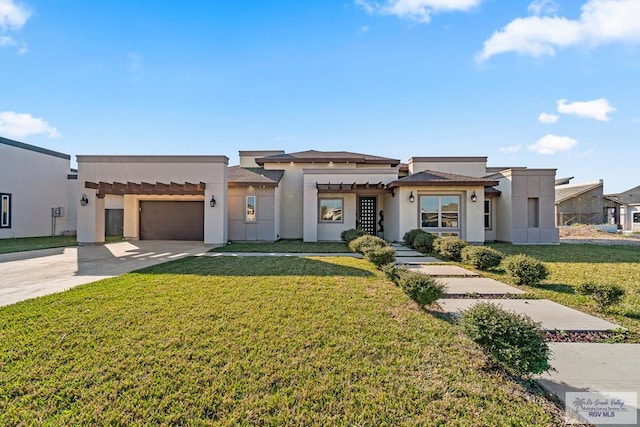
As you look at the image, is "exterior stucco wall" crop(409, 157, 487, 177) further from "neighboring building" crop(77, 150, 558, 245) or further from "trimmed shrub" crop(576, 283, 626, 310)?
"trimmed shrub" crop(576, 283, 626, 310)

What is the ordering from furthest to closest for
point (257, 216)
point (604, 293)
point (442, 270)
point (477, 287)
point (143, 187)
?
point (257, 216), point (143, 187), point (442, 270), point (477, 287), point (604, 293)

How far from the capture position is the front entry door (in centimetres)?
1761

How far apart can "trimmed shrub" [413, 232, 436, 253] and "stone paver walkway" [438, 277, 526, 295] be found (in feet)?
13.2

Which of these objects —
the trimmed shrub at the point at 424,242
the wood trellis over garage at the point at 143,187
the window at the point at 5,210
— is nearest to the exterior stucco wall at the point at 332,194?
the trimmed shrub at the point at 424,242

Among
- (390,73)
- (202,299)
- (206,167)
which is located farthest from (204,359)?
(390,73)

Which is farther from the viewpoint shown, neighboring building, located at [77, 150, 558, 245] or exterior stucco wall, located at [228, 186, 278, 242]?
exterior stucco wall, located at [228, 186, 278, 242]

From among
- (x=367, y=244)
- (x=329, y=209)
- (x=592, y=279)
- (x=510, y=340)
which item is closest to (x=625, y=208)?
(x=329, y=209)

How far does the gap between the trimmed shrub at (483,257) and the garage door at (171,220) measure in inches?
555

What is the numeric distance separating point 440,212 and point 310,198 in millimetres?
6893

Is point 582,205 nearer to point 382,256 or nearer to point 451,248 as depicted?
point 451,248

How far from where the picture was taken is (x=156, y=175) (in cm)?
1379

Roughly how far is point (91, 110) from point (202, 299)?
16.0m

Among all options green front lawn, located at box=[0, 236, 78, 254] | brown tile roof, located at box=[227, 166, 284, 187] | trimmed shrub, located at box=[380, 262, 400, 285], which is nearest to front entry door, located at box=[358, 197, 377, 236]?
brown tile roof, located at box=[227, 166, 284, 187]

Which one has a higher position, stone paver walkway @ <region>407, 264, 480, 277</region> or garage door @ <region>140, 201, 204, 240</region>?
garage door @ <region>140, 201, 204, 240</region>
